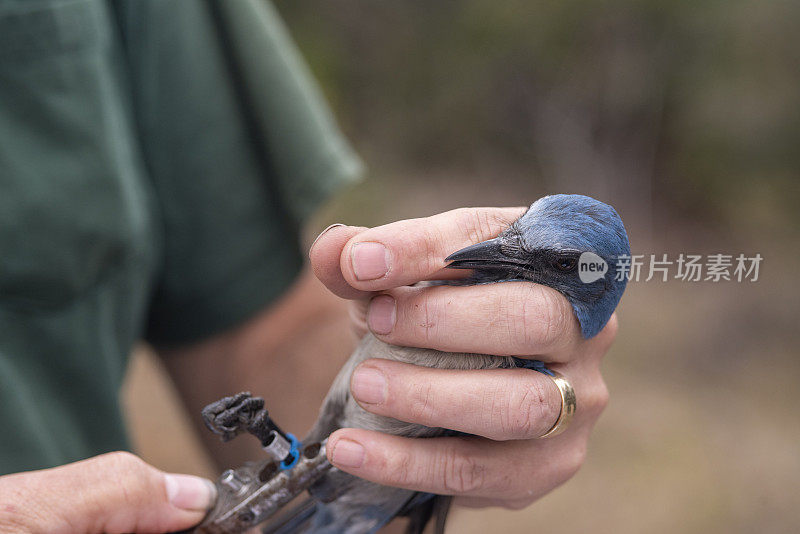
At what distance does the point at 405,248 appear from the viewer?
1.02m

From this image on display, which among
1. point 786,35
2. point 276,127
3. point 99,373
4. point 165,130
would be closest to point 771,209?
point 786,35

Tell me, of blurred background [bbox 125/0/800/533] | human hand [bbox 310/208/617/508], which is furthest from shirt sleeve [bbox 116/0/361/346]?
human hand [bbox 310/208/617/508]

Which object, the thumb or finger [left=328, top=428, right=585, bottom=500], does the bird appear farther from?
the thumb

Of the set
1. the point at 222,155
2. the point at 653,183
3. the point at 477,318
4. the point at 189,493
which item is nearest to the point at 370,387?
the point at 477,318

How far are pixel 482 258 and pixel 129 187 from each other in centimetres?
120

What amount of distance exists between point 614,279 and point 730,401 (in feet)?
9.23

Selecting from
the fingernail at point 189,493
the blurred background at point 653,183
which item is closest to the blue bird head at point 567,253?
the fingernail at point 189,493

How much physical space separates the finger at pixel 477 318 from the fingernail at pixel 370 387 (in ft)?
0.24

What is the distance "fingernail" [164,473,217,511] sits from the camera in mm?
1285

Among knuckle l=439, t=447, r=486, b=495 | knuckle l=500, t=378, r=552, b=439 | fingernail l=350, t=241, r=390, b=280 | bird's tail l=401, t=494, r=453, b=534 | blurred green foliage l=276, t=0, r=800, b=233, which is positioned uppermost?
blurred green foliage l=276, t=0, r=800, b=233

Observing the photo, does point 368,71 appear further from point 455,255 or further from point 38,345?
point 455,255

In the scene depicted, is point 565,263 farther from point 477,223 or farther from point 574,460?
point 574,460

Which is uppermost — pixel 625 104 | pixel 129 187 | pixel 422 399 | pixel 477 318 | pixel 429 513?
pixel 625 104

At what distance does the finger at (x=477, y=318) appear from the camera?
1091mm
